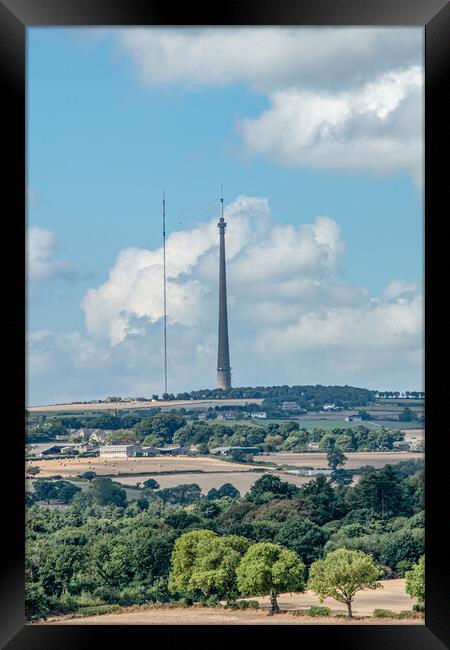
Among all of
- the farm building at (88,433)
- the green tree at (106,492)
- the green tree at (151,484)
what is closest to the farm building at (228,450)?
the green tree at (151,484)

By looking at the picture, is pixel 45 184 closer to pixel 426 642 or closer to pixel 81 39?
pixel 81 39

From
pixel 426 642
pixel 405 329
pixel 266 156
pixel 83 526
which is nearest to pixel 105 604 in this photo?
pixel 83 526

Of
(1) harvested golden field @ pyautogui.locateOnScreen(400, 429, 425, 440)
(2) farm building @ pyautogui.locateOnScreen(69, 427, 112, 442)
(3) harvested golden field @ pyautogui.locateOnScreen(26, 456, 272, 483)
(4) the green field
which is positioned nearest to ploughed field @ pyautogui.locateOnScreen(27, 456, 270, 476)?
(3) harvested golden field @ pyautogui.locateOnScreen(26, 456, 272, 483)

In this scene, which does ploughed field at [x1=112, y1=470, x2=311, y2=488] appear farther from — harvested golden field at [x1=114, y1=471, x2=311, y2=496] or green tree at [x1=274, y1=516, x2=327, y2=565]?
green tree at [x1=274, y1=516, x2=327, y2=565]

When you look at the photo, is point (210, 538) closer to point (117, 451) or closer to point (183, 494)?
point (183, 494)

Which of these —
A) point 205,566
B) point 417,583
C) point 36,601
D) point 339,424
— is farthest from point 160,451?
point 417,583
